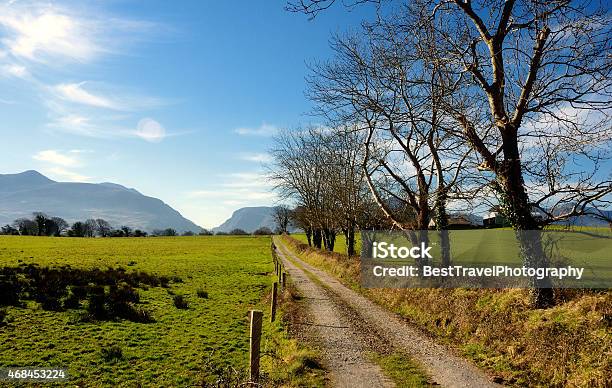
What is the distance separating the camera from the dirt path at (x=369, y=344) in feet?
29.2

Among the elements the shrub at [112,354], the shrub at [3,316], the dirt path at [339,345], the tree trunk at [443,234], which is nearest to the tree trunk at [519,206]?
the dirt path at [339,345]

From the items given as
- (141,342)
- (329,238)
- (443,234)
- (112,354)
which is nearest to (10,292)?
(141,342)

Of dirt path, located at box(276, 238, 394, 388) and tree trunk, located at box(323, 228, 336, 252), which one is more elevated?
tree trunk, located at box(323, 228, 336, 252)

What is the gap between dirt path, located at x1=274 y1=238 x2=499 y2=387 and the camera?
890cm

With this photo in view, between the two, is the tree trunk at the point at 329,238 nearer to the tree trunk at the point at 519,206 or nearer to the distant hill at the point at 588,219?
the tree trunk at the point at 519,206

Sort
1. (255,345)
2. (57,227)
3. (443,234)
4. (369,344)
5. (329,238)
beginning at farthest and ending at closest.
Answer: (57,227), (329,238), (443,234), (369,344), (255,345)

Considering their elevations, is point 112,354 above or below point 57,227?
below

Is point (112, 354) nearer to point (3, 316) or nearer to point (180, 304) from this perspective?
point (3, 316)

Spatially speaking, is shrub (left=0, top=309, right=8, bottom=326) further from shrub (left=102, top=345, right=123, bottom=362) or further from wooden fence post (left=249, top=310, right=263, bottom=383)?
wooden fence post (left=249, top=310, right=263, bottom=383)

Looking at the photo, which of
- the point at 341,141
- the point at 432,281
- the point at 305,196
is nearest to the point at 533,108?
the point at 432,281

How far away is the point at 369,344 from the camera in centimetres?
1170

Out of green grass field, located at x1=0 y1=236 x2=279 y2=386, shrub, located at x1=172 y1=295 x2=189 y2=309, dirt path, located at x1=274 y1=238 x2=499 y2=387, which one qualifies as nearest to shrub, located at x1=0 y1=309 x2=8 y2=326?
green grass field, located at x1=0 y1=236 x2=279 y2=386

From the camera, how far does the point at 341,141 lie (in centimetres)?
3503

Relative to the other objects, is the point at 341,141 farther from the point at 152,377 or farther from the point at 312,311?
the point at 152,377
